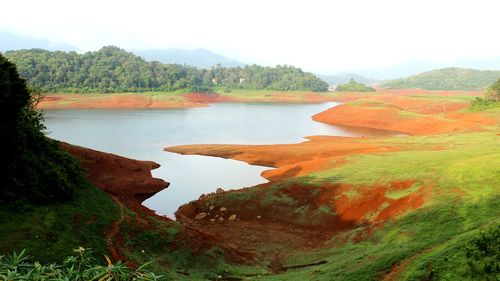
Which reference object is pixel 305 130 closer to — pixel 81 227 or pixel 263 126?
pixel 263 126

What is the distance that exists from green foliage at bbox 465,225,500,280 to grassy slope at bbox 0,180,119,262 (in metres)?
15.7

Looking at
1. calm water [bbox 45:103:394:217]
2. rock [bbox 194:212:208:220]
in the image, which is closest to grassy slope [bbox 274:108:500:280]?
rock [bbox 194:212:208:220]

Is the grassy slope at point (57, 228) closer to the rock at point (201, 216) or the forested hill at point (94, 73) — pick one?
the rock at point (201, 216)

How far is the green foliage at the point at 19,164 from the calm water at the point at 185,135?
12.8 m

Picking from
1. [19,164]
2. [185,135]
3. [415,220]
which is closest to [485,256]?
[415,220]

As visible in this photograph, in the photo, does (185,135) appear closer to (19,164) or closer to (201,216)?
(201,216)

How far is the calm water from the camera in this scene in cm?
4478

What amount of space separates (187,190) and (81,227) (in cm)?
2098

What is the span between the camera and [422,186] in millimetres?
28422

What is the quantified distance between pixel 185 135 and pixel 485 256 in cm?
6927

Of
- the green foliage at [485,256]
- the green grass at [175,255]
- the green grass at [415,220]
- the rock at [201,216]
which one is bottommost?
the rock at [201,216]

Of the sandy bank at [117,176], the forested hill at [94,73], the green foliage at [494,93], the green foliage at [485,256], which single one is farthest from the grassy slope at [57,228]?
the forested hill at [94,73]

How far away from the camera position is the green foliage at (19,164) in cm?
2128

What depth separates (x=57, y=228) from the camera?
2014 centimetres
